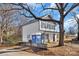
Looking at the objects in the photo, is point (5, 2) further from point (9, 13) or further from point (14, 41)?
point (14, 41)

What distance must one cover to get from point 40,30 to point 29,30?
0.39ft

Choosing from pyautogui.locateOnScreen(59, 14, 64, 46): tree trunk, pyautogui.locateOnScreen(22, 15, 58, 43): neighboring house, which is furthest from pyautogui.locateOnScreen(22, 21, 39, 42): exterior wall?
pyautogui.locateOnScreen(59, 14, 64, 46): tree trunk

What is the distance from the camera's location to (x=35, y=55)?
3.30 meters

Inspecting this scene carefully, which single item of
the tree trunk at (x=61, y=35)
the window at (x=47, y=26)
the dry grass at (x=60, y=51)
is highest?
the window at (x=47, y=26)

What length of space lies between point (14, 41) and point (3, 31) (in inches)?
6.2

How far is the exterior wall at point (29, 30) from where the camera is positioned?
330 cm

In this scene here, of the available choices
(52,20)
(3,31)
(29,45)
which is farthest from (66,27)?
(3,31)

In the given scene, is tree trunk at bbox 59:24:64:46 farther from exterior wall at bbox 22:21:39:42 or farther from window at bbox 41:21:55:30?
exterior wall at bbox 22:21:39:42

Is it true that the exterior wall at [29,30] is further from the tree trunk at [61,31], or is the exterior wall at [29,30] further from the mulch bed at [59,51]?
the tree trunk at [61,31]

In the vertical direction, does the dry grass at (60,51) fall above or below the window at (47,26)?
below

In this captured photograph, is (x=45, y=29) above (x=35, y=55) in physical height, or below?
above

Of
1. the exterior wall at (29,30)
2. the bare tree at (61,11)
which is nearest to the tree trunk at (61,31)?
the bare tree at (61,11)

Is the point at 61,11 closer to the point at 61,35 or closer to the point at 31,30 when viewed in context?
the point at 61,35

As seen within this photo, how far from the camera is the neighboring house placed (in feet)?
10.8
